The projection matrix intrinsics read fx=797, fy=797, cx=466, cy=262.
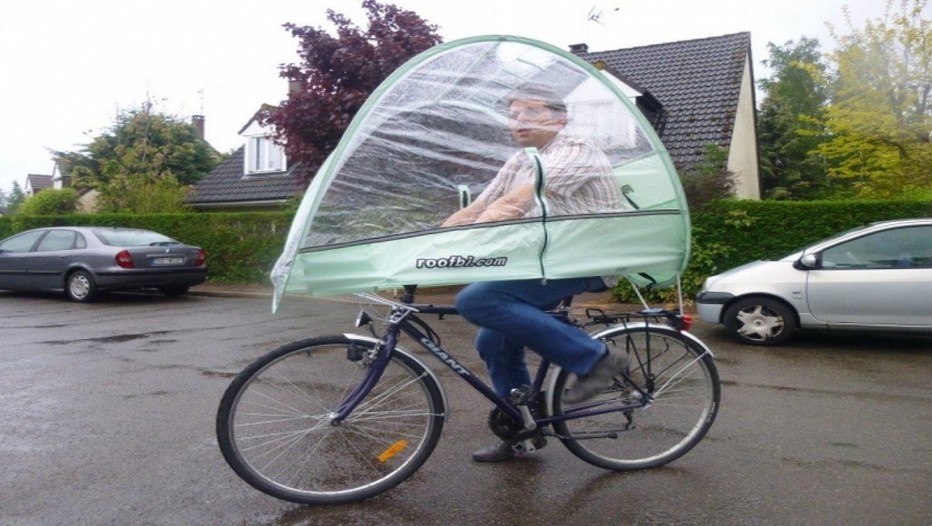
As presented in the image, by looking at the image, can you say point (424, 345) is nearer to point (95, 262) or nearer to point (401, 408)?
point (401, 408)

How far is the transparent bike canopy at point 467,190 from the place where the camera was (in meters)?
3.46

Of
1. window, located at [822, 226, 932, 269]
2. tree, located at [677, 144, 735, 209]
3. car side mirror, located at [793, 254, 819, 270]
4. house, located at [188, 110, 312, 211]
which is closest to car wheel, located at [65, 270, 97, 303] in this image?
tree, located at [677, 144, 735, 209]

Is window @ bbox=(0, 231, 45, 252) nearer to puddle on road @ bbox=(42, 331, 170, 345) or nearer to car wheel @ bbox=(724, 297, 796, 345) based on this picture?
puddle on road @ bbox=(42, 331, 170, 345)

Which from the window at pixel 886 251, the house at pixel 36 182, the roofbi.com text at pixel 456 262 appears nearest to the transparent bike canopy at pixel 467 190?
the roofbi.com text at pixel 456 262

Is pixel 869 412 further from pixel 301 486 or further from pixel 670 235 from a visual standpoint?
pixel 301 486

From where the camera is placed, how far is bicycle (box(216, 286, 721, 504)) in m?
3.53

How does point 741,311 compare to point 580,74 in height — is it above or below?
below

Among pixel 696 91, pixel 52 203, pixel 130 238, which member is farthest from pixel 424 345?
pixel 52 203

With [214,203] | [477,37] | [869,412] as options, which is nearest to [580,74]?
[477,37]

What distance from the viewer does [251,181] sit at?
27.3 meters

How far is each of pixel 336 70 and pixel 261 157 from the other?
465 inches

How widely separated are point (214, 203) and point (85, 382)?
2171 cm

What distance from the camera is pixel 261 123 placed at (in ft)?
59.0

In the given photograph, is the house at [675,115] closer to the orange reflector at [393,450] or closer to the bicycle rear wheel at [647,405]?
the bicycle rear wheel at [647,405]
